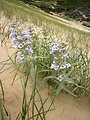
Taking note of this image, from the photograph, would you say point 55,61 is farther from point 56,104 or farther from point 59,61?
point 56,104

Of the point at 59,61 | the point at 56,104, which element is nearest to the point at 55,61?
the point at 59,61

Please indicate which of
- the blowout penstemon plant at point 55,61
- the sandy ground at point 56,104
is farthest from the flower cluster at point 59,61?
the sandy ground at point 56,104

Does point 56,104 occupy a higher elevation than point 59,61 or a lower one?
lower

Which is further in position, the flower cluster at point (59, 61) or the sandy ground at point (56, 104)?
the sandy ground at point (56, 104)

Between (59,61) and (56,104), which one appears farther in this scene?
(56,104)

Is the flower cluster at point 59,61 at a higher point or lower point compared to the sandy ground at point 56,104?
higher

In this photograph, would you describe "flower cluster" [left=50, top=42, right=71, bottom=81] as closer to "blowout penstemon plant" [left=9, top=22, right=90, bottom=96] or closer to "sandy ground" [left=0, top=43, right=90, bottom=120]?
"blowout penstemon plant" [left=9, top=22, right=90, bottom=96]

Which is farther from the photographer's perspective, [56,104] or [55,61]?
[56,104]

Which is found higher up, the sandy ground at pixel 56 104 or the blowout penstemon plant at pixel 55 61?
the blowout penstemon plant at pixel 55 61

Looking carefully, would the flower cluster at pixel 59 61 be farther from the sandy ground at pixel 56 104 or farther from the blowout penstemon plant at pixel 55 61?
the sandy ground at pixel 56 104
